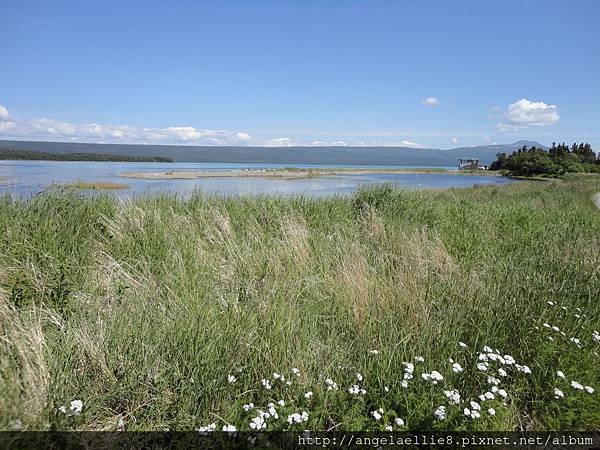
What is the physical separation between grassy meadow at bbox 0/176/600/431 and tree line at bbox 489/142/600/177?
364ft

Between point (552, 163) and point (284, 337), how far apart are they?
428ft

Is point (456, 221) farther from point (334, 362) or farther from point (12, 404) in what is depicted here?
point (12, 404)

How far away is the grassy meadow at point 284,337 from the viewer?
2.52m

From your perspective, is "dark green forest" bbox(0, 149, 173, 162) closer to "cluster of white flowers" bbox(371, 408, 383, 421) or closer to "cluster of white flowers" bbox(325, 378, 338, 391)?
"cluster of white flowers" bbox(325, 378, 338, 391)

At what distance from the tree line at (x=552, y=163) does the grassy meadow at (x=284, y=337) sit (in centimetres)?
11105

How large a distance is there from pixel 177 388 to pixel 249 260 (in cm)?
Result: 288

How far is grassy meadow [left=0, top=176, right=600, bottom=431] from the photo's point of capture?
2520 millimetres

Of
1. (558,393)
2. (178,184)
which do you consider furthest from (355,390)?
(178,184)

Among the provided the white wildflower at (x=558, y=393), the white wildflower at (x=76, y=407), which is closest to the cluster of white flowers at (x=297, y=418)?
the white wildflower at (x=76, y=407)

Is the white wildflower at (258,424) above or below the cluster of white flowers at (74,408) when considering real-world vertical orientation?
below

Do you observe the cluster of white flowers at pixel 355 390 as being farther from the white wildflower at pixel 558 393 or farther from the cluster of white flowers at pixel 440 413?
the white wildflower at pixel 558 393

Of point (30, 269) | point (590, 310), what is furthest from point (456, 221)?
point (30, 269)

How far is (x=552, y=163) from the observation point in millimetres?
107125

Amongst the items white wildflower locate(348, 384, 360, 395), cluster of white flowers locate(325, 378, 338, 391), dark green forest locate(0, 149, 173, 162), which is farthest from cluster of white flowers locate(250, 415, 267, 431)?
dark green forest locate(0, 149, 173, 162)
